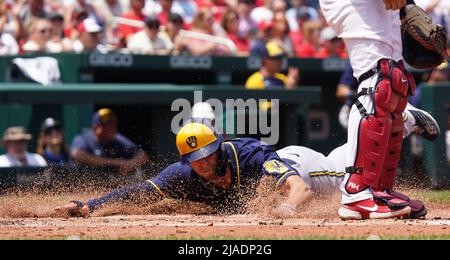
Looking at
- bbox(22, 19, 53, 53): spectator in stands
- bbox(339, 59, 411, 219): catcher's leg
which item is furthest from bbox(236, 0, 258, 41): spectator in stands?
bbox(339, 59, 411, 219): catcher's leg

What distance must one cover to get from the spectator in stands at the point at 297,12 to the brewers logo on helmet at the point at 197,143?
27.8 feet

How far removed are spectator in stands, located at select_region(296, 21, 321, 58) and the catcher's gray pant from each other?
6684mm

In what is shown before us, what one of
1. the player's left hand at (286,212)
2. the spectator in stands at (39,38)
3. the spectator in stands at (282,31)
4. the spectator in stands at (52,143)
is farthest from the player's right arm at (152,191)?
the spectator in stands at (282,31)

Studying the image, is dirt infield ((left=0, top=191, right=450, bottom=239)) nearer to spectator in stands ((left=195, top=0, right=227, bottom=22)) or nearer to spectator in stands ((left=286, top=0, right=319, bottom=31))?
spectator in stands ((left=195, top=0, right=227, bottom=22))

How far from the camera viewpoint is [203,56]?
1200 centimetres

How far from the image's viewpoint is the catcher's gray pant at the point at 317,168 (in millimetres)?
7277

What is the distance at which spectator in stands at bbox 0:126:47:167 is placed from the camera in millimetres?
10133

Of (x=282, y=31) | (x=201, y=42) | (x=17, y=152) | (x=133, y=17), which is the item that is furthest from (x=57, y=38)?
(x=282, y=31)

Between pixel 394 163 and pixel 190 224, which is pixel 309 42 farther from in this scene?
pixel 190 224

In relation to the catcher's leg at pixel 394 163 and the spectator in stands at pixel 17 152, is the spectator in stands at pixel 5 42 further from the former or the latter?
the catcher's leg at pixel 394 163

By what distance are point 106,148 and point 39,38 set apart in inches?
80.5

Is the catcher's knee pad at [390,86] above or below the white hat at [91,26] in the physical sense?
below
